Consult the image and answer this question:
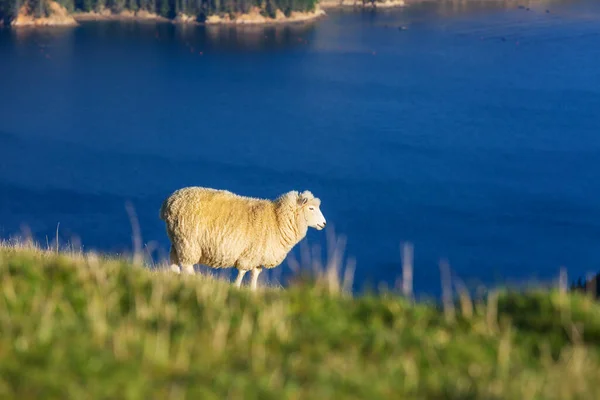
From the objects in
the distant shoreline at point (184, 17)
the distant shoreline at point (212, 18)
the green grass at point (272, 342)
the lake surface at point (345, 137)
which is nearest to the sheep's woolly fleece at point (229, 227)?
the green grass at point (272, 342)

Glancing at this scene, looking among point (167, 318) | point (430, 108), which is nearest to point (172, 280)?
point (167, 318)

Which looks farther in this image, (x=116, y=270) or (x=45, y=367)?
(x=116, y=270)

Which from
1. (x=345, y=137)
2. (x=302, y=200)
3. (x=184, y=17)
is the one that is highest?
(x=302, y=200)

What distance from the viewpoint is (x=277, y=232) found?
10.4 m

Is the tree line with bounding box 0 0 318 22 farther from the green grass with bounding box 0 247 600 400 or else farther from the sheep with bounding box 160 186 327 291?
the green grass with bounding box 0 247 600 400

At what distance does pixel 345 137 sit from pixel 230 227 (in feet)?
151

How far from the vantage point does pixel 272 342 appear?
3.94 meters

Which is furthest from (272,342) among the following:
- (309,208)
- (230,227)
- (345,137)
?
(345,137)

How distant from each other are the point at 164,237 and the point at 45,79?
3619 cm

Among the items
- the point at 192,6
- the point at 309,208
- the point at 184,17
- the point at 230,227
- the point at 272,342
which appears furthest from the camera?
the point at 192,6

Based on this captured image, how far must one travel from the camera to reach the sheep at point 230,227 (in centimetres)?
1012

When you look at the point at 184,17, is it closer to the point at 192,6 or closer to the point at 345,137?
the point at 192,6

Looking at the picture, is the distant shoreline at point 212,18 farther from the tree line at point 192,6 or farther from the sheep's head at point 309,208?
the sheep's head at point 309,208

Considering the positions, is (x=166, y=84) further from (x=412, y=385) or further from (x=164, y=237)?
(x=412, y=385)
